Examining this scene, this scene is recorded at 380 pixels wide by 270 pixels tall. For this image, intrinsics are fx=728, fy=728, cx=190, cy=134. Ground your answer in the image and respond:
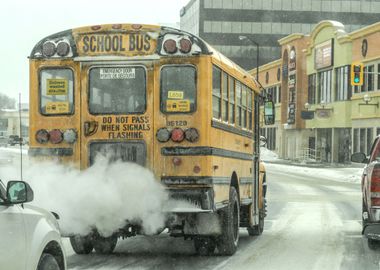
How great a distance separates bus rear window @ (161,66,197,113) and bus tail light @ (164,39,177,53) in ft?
0.70

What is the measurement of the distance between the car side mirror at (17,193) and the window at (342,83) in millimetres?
48661

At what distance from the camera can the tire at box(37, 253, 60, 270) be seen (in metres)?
5.52

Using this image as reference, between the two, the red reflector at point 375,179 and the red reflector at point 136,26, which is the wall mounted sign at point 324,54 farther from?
the red reflector at point 136,26

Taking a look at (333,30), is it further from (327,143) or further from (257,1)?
(257,1)

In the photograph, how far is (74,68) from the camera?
9352 mm

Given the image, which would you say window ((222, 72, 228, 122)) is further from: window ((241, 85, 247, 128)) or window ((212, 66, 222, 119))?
window ((241, 85, 247, 128))

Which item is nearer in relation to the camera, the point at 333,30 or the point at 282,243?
Answer: the point at 282,243

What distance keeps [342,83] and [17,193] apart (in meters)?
51.1

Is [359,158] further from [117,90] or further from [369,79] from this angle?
[369,79]

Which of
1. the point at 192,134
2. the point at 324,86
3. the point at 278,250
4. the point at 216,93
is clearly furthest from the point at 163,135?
the point at 324,86

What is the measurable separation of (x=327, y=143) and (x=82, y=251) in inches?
1951

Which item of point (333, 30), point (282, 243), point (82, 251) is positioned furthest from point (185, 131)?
point (333, 30)

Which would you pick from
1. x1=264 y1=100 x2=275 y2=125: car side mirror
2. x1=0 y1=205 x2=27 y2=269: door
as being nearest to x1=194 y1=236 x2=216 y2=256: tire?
x1=264 y1=100 x2=275 y2=125: car side mirror

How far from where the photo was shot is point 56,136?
9.27 metres
